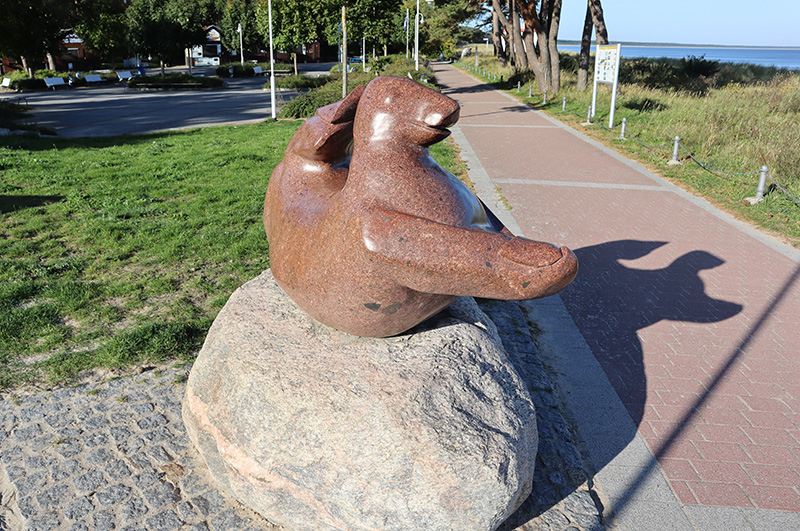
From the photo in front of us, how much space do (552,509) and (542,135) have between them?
16.2 metres

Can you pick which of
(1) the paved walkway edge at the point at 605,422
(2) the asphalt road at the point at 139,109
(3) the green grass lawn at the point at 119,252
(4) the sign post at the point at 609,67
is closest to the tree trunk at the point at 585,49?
(4) the sign post at the point at 609,67

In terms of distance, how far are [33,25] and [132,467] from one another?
36.0 meters

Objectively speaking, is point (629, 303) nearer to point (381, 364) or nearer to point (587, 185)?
point (381, 364)

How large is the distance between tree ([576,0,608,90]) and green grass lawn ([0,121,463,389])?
1496cm

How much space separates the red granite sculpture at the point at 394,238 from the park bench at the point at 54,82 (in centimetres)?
4030

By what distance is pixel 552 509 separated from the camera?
3.57 metres

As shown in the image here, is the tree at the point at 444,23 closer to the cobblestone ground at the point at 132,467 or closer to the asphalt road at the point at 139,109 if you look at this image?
the asphalt road at the point at 139,109

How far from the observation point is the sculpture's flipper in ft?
9.43

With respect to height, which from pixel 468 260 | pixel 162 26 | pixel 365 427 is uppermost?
pixel 162 26

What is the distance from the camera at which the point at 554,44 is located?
2753 cm

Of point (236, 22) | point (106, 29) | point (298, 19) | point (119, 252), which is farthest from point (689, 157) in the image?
point (236, 22)

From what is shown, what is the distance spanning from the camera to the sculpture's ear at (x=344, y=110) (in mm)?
3600

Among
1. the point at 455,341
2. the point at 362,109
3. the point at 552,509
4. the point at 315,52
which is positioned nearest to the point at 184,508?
the point at 455,341

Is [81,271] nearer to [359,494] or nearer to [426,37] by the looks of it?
[359,494]
